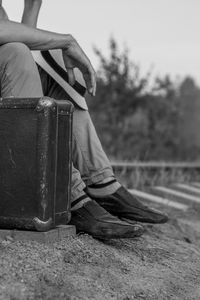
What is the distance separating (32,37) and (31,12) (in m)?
0.59

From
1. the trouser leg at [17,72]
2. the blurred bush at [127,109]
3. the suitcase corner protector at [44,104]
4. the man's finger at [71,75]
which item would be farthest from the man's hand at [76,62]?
the blurred bush at [127,109]

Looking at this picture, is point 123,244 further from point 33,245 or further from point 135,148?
point 135,148

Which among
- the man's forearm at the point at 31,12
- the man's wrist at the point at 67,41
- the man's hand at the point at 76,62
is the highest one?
the man's forearm at the point at 31,12

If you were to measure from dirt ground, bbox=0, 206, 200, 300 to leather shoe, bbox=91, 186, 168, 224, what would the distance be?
16 cm

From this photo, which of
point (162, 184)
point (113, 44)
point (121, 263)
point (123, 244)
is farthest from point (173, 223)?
point (113, 44)

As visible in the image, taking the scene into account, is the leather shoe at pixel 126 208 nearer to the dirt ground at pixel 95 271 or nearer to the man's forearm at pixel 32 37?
the dirt ground at pixel 95 271

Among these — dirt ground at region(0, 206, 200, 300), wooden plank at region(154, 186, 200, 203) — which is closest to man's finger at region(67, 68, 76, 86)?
dirt ground at region(0, 206, 200, 300)

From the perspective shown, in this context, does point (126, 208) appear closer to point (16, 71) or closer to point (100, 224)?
point (100, 224)

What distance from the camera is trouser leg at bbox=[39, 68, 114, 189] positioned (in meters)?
3.17

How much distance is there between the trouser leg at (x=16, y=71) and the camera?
277 centimetres

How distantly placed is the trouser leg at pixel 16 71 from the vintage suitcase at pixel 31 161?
178 millimetres

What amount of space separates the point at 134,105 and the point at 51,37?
13.8 m

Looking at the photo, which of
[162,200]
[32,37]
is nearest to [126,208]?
[32,37]

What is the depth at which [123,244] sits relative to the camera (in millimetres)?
3094
